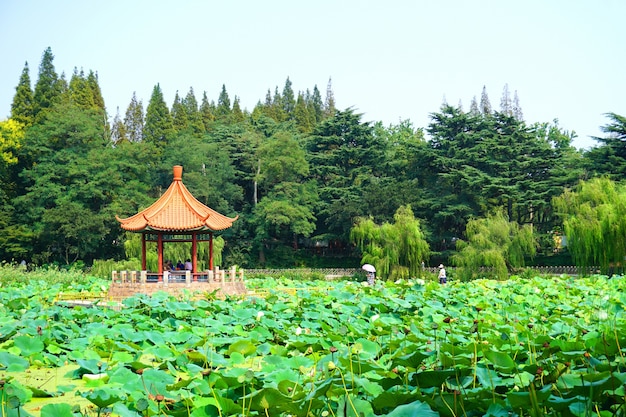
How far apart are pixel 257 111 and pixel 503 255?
20.1m

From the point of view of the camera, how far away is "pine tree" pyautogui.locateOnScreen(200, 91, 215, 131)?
3437 centimetres

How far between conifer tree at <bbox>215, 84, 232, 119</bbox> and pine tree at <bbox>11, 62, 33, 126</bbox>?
9.55m

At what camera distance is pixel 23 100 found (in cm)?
2839

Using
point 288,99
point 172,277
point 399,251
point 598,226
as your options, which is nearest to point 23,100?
point 288,99

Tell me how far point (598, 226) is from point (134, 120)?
26.0 metres

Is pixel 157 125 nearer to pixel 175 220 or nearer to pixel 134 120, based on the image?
pixel 134 120

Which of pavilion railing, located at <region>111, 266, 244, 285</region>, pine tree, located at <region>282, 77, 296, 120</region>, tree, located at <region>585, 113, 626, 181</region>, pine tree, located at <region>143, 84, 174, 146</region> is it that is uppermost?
pine tree, located at <region>282, 77, 296, 120</region>

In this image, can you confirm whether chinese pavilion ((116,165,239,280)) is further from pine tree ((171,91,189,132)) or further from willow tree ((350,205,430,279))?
pine tree ((171,91,189,132))

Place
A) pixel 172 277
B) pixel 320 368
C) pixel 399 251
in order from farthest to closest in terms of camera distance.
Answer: pixel 399 251 < pixel 172 277 < pixel 320 368

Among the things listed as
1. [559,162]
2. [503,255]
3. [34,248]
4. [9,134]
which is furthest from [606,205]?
[9,134]

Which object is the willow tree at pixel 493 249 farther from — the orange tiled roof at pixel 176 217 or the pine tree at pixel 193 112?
the pine tree at pixel 193 112

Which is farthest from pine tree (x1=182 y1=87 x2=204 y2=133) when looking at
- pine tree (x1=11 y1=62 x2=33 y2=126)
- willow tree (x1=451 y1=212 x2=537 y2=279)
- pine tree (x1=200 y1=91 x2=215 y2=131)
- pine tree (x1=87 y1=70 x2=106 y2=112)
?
willow tree (x1=451 y1=212 x2=537 y2=279)

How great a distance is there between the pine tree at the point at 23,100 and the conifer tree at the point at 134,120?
287 inches

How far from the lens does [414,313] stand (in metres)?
5.76
